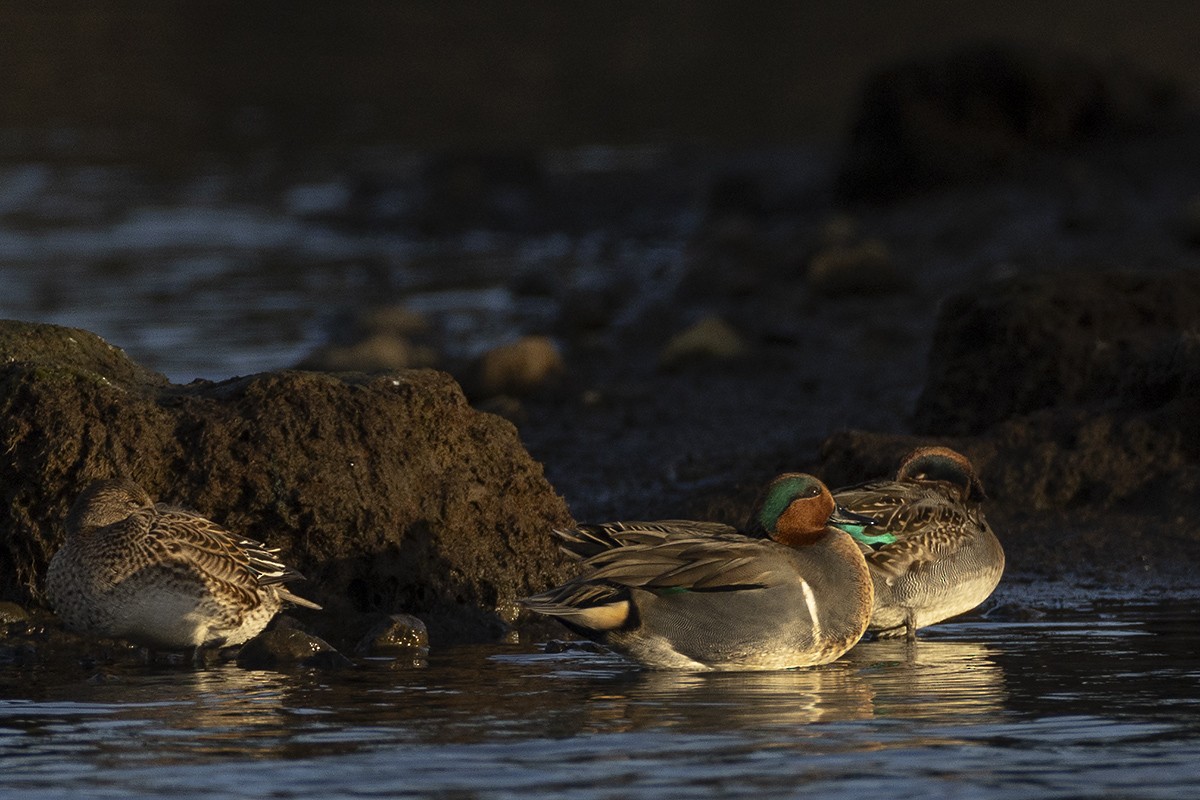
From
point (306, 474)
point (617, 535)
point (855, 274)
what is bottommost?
point (617, 535)

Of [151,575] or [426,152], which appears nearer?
[151,575]

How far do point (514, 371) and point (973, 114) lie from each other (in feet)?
42.5

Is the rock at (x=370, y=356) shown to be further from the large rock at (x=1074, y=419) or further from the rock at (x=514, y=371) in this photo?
the large rock at (x=1074, y=419)

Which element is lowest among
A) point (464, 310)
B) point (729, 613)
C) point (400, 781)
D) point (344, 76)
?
point (400, 781)

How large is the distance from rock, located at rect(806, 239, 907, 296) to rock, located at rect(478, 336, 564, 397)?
449cm

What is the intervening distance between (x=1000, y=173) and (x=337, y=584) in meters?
18.3

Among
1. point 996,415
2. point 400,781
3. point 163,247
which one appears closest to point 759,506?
point 400,781

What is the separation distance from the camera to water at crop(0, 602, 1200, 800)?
6.25m

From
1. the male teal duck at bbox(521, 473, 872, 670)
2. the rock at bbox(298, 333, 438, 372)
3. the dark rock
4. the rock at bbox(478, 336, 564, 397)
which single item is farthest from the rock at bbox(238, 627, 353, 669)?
the rock at bbox(298, 333, 438, 372)

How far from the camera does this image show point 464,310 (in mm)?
23094

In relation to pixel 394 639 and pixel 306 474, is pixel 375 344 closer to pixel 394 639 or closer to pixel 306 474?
pixel 306 474

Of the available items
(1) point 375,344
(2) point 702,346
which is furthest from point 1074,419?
(1) point 375,344

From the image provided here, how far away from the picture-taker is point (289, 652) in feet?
27.5

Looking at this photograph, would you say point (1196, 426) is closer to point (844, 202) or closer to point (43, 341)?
point (43, 341)
